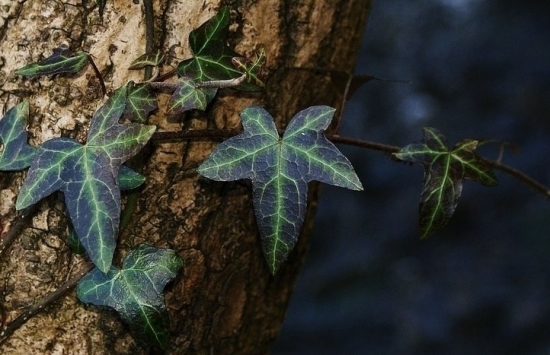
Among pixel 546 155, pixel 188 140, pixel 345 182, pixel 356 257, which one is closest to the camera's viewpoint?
pixel 345 182

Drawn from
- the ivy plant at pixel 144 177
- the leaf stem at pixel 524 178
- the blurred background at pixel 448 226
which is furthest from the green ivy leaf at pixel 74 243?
the blurred background at pixel 448 226

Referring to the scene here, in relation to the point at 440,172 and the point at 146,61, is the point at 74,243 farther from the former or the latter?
the point at 440,172

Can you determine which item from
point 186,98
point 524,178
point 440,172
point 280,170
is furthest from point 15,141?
point 524,178

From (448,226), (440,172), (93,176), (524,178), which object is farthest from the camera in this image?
(448,226)

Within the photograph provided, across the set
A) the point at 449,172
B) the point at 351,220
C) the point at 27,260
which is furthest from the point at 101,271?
the point at 351,220

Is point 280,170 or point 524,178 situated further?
point 524,178

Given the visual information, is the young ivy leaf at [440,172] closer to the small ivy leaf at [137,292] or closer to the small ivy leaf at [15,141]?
the small ivy leaf at [137,292]

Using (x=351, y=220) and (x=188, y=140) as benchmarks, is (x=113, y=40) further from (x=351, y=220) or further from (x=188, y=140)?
(x=351, y=220)
